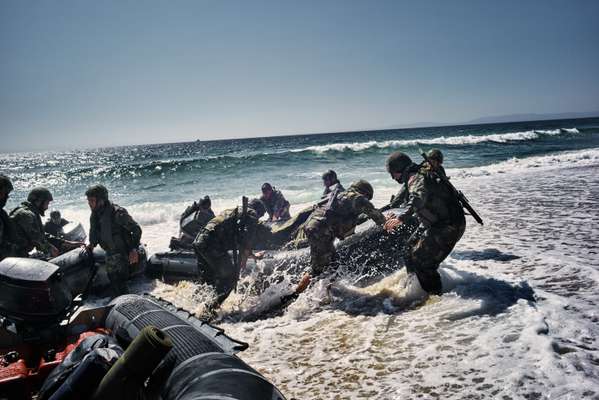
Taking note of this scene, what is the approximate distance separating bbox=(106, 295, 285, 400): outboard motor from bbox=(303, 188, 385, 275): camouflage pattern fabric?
2.81 metres

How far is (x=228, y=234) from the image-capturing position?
580 cm

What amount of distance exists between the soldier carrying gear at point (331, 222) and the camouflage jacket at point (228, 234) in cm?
→ 92

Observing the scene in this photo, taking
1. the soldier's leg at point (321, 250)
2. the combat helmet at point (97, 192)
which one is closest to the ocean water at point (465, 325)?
the soldier's leg at point (321, 250)

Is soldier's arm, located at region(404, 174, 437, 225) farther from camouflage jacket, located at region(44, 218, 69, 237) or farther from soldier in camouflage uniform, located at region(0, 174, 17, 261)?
camouflage jacket, located at region(44, 218, 69, 237)

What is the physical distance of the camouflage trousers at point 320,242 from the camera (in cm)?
580

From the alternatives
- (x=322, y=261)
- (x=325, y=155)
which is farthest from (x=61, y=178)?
(x=322, y=261)

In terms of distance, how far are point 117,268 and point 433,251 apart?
4909 millimetres

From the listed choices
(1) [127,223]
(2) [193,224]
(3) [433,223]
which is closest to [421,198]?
(3) [433,223]

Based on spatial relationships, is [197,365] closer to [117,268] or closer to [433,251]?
[433,251]

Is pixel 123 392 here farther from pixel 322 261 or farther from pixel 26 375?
pixel 322 261

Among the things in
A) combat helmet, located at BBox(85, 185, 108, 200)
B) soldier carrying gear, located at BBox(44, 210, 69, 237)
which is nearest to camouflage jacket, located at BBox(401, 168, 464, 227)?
combat helmet, located at BBox(85, 185, 108, 200)

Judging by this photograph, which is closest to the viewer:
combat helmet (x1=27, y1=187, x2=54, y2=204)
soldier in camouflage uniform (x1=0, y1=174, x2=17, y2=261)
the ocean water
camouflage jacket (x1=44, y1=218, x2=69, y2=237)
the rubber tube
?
the rubber tube

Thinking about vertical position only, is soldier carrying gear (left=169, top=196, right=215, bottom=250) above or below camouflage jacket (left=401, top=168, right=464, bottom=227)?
below

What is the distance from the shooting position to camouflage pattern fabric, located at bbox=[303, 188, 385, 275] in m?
5.78
